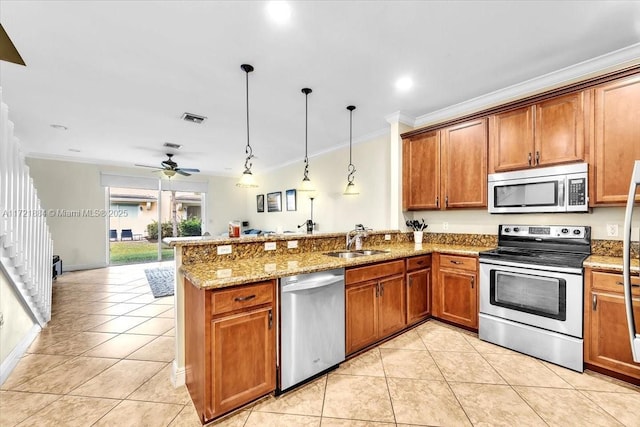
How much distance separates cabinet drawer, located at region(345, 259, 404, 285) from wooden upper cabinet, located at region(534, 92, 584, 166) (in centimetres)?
168

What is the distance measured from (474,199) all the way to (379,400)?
2.31 m

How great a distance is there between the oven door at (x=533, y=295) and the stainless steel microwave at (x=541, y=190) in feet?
2.19

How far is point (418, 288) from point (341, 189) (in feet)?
8.48

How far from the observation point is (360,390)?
195 centimetres

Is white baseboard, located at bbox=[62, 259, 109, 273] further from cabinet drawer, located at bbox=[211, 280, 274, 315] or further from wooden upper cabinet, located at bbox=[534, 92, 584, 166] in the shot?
wooden upper cabinet, located at bbox=[534, 92, 584, 166]

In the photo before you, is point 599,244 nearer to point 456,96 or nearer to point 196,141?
point 456,96

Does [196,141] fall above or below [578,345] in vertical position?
→ above

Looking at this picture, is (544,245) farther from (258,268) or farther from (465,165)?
(258,268)

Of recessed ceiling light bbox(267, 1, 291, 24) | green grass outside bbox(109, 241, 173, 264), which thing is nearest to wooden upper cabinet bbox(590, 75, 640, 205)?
recessed ceiling light bbox(267, 1, 291, 24)

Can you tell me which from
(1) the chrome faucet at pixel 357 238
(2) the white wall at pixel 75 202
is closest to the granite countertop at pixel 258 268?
(1) the chrome faucet at pixel 357 238

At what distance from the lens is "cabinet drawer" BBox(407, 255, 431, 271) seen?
2830 mm

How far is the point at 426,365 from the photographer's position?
2.26 meters

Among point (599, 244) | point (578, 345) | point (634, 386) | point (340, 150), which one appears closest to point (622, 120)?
point (599, 244)

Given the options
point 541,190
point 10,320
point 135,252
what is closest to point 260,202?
point 135,252
